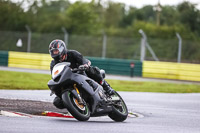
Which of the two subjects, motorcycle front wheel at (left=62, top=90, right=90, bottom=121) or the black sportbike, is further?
the black sportbike

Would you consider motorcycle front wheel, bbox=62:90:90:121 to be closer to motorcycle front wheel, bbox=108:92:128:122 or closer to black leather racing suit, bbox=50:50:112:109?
black leather racing suit, bbox=50:50:112:109

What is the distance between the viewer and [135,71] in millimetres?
27625

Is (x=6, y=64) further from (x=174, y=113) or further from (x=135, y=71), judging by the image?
(x=174, y=113)

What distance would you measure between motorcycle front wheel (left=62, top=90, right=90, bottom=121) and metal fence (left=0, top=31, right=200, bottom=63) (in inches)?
803

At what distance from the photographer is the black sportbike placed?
840 centimetres

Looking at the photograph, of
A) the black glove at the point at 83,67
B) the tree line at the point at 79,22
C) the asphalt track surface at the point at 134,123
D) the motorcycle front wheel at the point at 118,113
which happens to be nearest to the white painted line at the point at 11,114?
the asphalt track surface at the point at 134,123

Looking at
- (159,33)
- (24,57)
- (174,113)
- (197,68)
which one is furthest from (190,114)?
(159,33)

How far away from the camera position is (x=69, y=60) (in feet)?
30.1

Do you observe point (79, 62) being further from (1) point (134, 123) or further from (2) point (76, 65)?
(1) point (134, 123)

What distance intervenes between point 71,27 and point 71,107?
46.8m

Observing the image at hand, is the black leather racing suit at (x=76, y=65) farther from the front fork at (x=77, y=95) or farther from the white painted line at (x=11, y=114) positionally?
the white painted line at (x=11, y=114)

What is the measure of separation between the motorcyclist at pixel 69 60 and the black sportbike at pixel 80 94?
7.3 inches

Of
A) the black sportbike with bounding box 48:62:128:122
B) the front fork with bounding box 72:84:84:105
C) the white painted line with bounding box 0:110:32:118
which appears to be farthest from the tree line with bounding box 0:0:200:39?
the front fork with bounding box 72:84:84:105

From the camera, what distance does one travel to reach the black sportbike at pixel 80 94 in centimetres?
840
